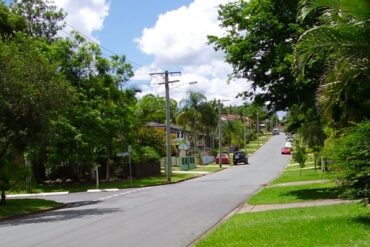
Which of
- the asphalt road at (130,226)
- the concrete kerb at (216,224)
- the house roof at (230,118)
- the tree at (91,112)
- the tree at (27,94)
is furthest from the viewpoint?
the house roof at (230,118)

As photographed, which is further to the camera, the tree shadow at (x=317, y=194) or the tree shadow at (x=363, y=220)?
the tree shadow at (x=317, y=194)

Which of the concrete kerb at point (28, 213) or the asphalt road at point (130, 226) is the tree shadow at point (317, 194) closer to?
the asphalt road at point (130, 226)

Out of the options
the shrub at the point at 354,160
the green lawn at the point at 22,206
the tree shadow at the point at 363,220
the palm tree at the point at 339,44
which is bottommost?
the green lawn at the point at 22,206

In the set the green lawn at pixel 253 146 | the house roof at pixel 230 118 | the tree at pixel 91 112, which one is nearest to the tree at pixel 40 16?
the tree at pixel 91 112

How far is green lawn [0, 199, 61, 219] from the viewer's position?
81.3ft

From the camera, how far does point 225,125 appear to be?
11775 centimetres

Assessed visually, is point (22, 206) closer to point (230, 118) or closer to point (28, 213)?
point (28, 213)

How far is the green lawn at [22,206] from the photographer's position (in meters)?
24.8

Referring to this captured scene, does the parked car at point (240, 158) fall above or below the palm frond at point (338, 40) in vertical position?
below

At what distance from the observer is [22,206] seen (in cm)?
2684

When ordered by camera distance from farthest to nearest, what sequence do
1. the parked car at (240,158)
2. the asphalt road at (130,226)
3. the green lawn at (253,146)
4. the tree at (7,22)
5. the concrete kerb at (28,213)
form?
the green lawn at (253,146), the parked car at (240,158), the tree at (7,22), the concrete kerb at (28,213), the asphalt road at (130,226)

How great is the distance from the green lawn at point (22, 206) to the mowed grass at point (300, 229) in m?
11.9

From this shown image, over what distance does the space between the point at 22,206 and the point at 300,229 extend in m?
17.3

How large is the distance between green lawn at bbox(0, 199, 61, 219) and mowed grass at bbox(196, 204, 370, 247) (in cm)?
1186
